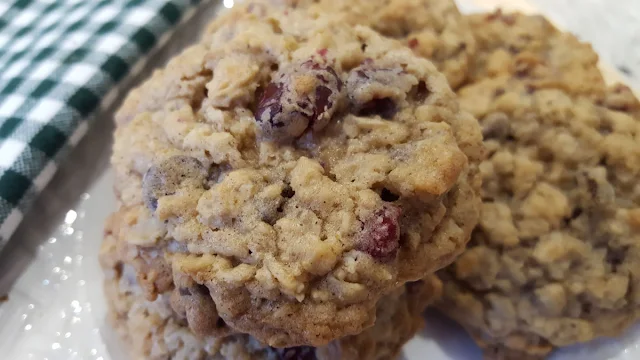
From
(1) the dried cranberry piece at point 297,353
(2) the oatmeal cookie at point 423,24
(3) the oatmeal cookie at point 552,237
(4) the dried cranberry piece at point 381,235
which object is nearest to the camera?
(4) the dried cranberry piece at point 381,235

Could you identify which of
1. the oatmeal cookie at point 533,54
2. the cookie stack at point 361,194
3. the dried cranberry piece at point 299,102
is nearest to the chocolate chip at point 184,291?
the cookie stack at point 361,194

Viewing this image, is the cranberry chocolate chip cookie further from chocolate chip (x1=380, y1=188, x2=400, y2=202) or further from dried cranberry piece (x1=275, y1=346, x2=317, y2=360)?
dried cranberry piece (x1=275, y1=346, x2=317, y2=360)

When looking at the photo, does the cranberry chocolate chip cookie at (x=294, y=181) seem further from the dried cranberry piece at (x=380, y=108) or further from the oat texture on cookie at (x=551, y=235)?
the oat texture on cookie at (x=551, y=235)

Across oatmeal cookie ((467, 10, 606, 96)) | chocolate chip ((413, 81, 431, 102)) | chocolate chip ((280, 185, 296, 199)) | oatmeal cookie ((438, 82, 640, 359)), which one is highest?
chocolate chip ((280, 185, 296, 199))

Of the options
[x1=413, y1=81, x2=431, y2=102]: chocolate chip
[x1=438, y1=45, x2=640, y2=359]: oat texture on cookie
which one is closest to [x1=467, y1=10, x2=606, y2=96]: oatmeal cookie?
[x1=438, y1=45, x2=640, y2=359]: oat texture on cookie

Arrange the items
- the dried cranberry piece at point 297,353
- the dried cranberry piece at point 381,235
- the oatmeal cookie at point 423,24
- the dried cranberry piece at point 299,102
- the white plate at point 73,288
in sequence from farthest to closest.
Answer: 1. the oatmeal cookie at point 423,24
2. the white plate at point 73,288
3. the dried cranberry piece at point 297,353
4. the dried cranberry piece at point 299,102
5. the dried cranberry piece at point 381,235

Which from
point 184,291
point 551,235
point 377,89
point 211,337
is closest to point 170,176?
point 184,291

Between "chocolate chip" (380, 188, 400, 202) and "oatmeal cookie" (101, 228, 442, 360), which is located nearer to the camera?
"chocolate chip" (380, 188, 400, 202)

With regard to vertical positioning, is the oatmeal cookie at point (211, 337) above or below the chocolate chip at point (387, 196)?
below
